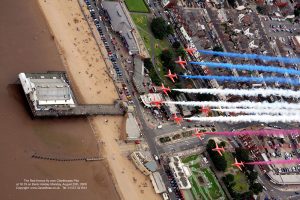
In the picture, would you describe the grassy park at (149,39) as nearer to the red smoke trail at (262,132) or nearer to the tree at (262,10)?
the red smoke trail at (262,132)

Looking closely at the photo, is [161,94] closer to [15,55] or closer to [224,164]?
[224,164]

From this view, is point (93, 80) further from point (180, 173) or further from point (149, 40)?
point (180, 173)

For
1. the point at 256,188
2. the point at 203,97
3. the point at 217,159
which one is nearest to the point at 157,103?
the point at 203,97

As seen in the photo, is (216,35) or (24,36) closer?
(24,36)

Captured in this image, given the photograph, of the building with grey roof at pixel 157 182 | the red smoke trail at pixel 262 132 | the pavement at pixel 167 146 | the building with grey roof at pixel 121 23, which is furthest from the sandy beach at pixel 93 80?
the red smoke trail at pixel 262 132

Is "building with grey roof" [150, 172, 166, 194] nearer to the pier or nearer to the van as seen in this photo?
the van

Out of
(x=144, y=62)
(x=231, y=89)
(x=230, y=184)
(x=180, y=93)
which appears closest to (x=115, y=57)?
(x=144, y=62)
